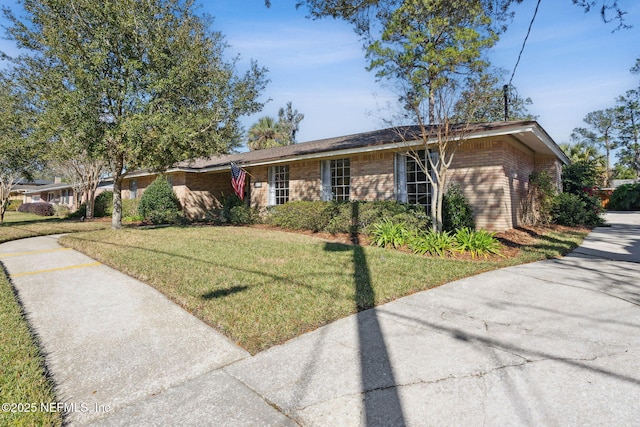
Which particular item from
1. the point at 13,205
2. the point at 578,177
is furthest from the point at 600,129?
the point at 13,205

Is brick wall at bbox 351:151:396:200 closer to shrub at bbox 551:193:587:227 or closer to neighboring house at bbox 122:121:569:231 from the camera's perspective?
neighboring house at bbox 122:121:569:231

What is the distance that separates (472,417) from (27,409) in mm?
2910

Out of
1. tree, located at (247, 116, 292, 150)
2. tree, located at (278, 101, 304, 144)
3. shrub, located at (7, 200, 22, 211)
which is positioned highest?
tree, located at (278, 101, 304, 144)

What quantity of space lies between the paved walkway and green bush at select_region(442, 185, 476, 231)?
4.45 m

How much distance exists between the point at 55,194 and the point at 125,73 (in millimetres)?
38786

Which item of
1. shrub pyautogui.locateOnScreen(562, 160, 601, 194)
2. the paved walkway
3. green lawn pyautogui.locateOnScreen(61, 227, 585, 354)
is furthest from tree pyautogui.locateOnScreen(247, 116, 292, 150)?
Answer: the paved walkway

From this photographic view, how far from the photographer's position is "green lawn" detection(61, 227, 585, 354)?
12.2 feet

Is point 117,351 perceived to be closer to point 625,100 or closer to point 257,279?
point 257,279

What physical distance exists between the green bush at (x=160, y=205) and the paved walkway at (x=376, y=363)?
11940mm

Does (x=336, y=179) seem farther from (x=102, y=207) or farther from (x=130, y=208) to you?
(x=102, y=207)

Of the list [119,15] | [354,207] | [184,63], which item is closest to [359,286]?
[354,207]

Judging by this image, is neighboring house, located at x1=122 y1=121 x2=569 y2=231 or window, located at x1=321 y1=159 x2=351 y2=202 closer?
neighboring house, located at x1=122 y1=121 x2=569 y2=231

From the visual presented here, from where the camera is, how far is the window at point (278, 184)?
49.0 ft

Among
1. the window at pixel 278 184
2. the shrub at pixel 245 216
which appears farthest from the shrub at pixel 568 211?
the shrub at pixel 245 216
